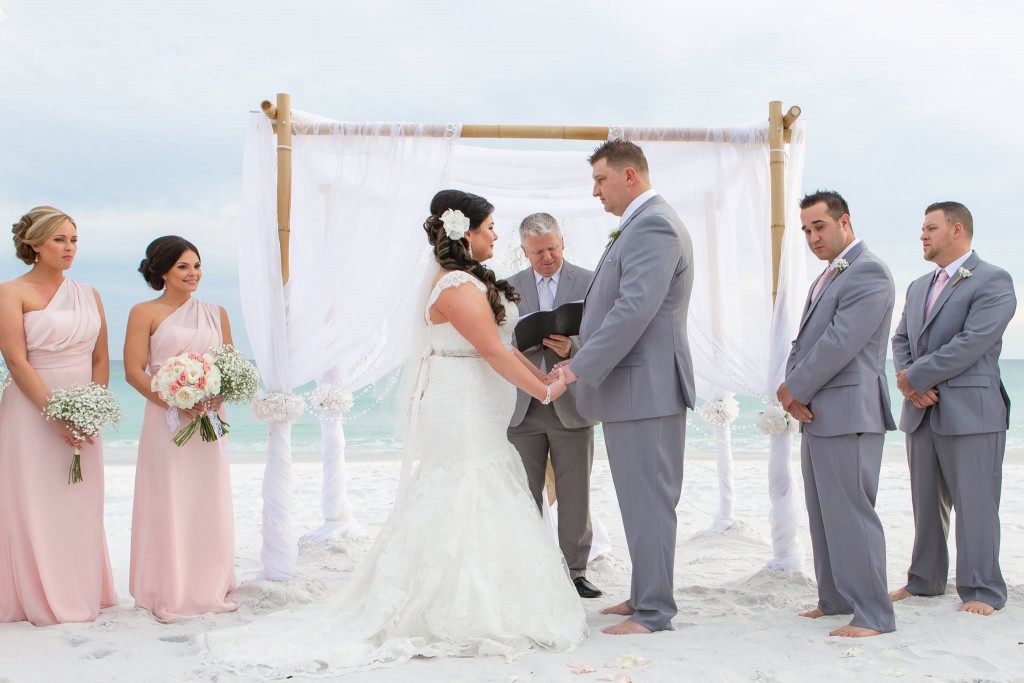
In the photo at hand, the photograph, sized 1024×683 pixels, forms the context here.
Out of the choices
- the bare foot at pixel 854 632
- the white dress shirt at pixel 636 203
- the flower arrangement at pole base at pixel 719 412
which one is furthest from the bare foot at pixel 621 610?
the flower arrangement at pole base at pixel 719 412

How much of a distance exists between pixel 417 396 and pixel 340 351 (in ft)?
4.16

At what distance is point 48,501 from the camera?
3826 millimetres

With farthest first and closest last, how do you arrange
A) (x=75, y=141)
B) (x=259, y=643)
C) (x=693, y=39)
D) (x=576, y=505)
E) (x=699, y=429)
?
(x=75, y=141) < (x=699, y=429) < (x=693, y=39) < (x=576, y=505) < (x=259, y=643)

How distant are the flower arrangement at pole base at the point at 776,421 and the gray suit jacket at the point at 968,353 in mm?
629

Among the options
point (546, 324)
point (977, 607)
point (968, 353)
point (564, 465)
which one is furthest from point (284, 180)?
point (977, 607)

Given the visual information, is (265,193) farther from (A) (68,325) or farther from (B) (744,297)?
(B) (744,297)

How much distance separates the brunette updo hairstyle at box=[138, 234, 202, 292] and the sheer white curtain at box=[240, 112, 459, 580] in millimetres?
547

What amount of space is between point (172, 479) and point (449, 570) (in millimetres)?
1590

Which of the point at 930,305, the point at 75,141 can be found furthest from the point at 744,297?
the point at 75,141

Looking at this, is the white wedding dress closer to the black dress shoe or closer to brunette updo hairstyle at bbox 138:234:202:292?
the black dress shoe

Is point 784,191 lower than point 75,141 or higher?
lower

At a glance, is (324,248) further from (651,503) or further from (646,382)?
(651,503)

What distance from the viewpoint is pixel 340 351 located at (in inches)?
181

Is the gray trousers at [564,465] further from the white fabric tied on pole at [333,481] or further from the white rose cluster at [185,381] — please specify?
the white fabric tied on pole at [333,481]
